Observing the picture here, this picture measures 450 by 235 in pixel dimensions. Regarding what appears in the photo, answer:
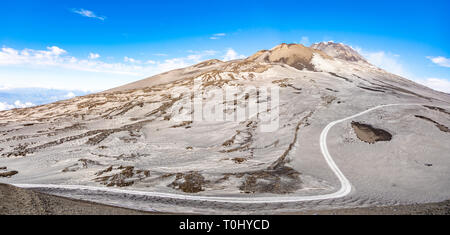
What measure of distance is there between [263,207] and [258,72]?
74.2 metres

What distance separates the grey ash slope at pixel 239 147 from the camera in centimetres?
2547

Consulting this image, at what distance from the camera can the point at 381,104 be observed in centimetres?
5531

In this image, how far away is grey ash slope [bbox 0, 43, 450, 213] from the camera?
2547cm

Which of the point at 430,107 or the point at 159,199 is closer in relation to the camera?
the point at 159,199

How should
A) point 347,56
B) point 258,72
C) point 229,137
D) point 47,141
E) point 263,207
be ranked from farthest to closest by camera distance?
point 347,56 < point 258,72 < point 47,141 < point 229,137 < point 263,207

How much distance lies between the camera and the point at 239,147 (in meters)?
39.9

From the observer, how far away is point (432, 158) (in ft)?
105
